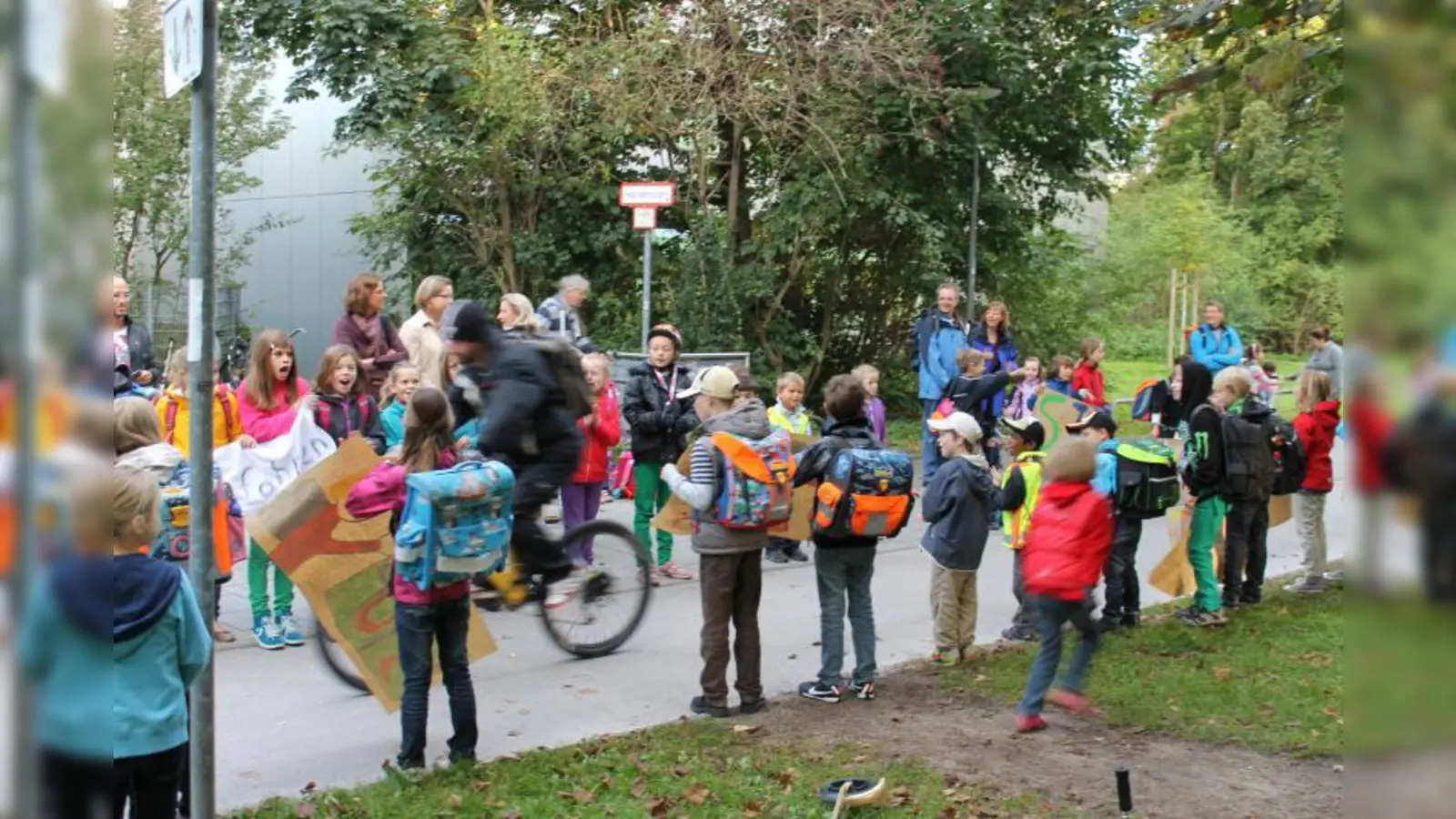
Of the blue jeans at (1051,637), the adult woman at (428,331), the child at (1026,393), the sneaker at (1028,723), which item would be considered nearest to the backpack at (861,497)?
the blue jeans at (1051,637)

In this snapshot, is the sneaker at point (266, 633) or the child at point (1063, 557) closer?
the child at point (1063, 557)

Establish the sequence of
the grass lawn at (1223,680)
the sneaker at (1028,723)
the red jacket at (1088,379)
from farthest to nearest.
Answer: the red jacket at (1088,379) < the grass lawn at (1223,680) < the sneaker at (1028,723)

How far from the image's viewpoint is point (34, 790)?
0.64 metres

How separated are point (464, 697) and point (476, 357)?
148 cm

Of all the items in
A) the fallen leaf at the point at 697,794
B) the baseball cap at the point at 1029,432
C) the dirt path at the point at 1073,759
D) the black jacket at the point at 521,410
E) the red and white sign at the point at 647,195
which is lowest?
the dirt path at the point at 1073,759

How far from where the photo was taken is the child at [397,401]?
26.4 feet

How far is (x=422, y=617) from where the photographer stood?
5.75 meters

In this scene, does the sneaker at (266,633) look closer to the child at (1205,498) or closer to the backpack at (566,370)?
the backpack at (566,370)

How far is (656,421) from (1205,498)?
12.2 feet

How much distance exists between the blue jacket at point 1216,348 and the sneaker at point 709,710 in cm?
893

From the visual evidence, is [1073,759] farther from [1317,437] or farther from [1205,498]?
[1317,437]

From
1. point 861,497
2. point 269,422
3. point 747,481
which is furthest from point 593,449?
point 861,497

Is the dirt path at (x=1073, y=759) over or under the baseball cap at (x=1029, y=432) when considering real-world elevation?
under

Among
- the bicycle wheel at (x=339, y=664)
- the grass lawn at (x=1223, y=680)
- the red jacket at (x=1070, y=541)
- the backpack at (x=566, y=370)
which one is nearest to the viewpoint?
the backpack at (x=566, y=370)
